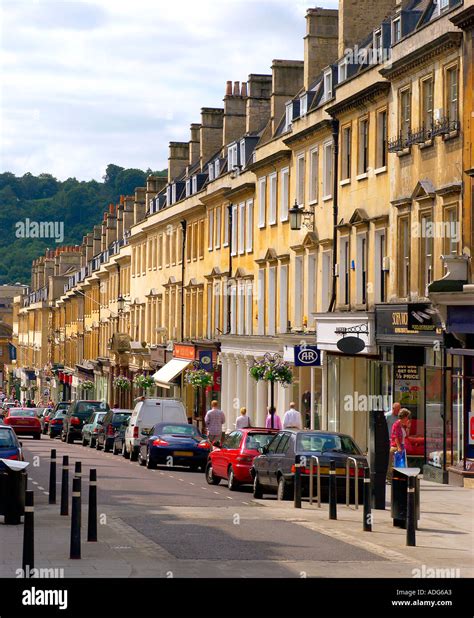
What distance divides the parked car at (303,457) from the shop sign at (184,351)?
34647 mm

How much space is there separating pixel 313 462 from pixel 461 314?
6.10 m

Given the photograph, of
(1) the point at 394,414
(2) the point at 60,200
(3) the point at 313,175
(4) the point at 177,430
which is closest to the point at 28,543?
(1) the point at 394,414

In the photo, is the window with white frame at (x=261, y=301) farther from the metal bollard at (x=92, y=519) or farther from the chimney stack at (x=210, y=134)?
the metal bollard at (x=92, y=519)

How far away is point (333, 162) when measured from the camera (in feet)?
136

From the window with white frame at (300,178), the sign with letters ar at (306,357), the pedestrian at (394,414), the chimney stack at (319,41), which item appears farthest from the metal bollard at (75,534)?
the chimney stack at (319,41)

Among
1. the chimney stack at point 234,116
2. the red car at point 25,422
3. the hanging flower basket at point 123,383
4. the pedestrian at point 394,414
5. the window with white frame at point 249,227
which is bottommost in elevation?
the red car at point 25,422

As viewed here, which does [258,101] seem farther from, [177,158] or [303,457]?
[303,457]

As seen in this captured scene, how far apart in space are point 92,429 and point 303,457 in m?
27.6

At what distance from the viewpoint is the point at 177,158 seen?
77.5 meters

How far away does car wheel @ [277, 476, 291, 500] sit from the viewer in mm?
26231

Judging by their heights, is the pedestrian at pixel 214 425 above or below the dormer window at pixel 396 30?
below

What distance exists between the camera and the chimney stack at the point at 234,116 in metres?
62.0
